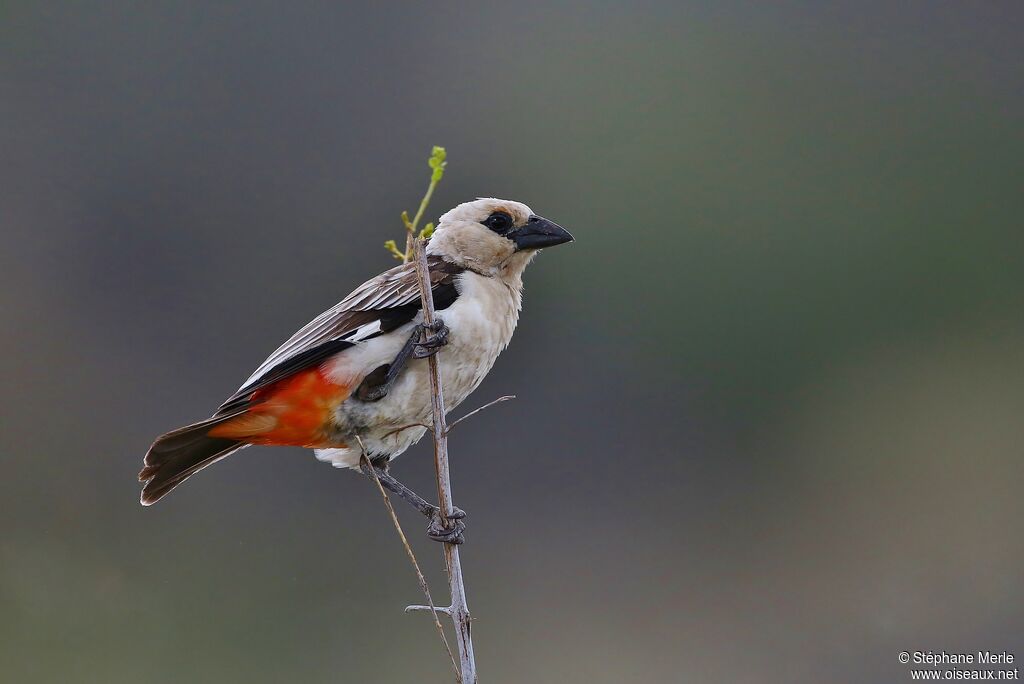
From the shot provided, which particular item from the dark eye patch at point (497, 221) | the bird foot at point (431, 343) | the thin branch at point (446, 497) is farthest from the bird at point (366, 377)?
the thin branch at point (446, 497)

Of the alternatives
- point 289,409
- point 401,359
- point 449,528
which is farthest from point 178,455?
point 449,528

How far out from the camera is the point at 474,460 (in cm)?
1345

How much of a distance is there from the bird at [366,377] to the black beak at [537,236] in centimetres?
26

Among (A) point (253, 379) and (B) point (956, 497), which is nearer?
(A) point (253, 379)

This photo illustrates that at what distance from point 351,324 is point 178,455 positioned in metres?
0.90

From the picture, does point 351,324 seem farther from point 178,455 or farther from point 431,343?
point 178,455

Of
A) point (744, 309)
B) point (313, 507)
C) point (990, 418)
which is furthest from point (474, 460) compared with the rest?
point (990, 418)

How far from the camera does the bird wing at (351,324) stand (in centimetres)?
502

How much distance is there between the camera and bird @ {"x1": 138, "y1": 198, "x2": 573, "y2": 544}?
5051 mm

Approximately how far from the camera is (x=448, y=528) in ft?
14.3

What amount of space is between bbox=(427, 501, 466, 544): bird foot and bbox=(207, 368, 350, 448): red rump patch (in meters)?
0.62

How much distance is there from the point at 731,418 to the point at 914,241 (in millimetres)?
4018

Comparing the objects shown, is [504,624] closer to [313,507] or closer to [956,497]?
[313,507]

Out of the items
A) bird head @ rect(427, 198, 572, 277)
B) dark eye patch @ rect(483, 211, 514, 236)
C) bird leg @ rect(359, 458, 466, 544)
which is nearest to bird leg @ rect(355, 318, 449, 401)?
bird leg @ rect(359, 458, 466, 544)
